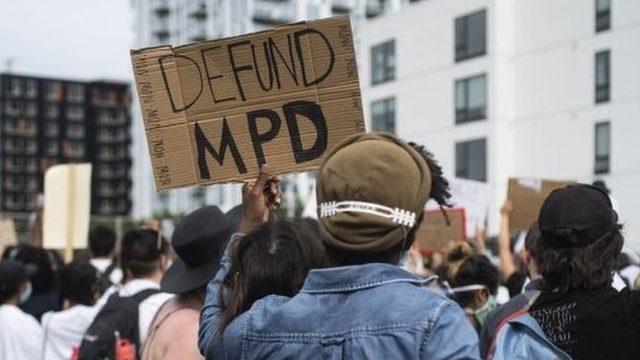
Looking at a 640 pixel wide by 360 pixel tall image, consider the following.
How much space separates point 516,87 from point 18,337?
1291 inches

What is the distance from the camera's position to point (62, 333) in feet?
18.6

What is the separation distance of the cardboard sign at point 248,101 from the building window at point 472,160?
110 ft

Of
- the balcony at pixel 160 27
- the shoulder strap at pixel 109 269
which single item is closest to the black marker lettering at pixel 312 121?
the shoulder strap at pixel 109 269

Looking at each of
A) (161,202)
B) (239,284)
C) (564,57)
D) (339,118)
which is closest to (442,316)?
(239,284)

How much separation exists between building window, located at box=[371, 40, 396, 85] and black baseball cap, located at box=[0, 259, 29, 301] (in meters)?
35.9

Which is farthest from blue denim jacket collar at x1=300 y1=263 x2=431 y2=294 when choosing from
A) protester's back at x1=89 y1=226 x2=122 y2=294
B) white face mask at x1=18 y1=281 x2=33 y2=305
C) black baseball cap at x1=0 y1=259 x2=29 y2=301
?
protester's back at x1=89 y1=226 x2=122 y2=294

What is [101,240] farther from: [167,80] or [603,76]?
[603,76]

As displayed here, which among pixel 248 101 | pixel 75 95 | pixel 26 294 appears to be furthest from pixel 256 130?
pixel 75 95

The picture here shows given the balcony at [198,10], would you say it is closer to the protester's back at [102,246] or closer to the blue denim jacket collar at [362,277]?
the protester's back at [102,246]

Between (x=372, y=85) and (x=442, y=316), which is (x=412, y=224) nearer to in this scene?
(x=442, y=316)

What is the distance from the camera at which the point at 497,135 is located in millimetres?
36344

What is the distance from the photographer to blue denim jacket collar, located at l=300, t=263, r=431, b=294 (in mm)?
2176

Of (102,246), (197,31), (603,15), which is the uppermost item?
(197,31)

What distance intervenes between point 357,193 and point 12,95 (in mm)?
139269
